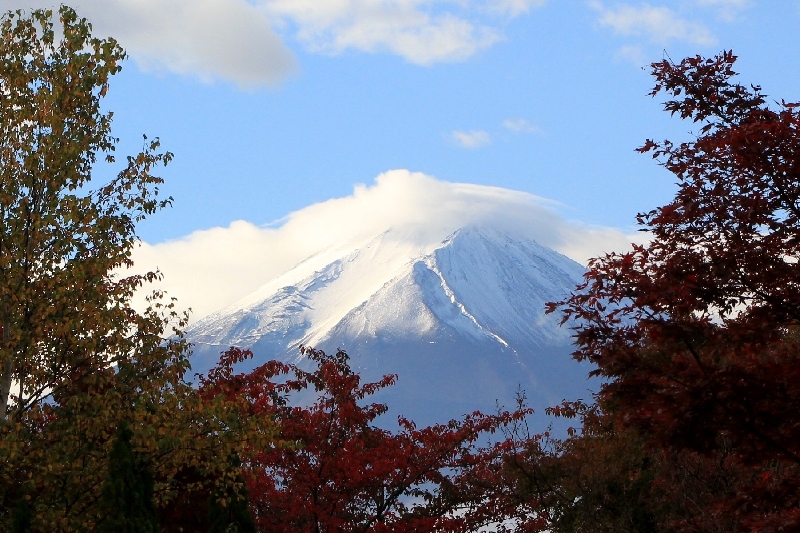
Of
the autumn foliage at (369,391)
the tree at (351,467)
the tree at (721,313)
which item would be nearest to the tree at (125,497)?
the autumn foliage at (369,391)

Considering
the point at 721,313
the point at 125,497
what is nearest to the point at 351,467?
the point at 125,497

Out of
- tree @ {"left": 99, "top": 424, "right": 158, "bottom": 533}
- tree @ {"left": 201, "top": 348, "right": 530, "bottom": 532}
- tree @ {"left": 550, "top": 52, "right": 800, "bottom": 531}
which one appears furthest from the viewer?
tree @ {"left": 201, "top": 348, "right": 530, "bottom": 532}

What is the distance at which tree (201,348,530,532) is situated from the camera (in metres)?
16.3

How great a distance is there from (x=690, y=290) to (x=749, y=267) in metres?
0.58

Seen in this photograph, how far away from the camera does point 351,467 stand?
16328 millimetres

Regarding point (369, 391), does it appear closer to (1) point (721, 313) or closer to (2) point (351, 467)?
(2) point (351, 467)

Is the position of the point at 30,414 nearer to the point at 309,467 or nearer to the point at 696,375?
the point at 309,467

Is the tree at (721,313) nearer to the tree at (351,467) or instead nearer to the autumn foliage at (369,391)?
the autumn foliage at (369,391)

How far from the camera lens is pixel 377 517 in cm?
1670

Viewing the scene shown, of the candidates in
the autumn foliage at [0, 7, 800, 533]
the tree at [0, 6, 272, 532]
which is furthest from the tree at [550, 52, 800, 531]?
the tree at [0, 6, 272, 532]

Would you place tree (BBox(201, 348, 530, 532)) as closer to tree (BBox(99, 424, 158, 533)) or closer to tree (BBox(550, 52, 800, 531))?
tree (BBox(99, 424, 158, 533))

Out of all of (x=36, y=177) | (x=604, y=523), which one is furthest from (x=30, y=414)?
(x=604, y=523)

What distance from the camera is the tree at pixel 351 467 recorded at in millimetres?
16323

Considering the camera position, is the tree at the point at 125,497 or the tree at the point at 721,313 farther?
the tree at the point at 125,497
